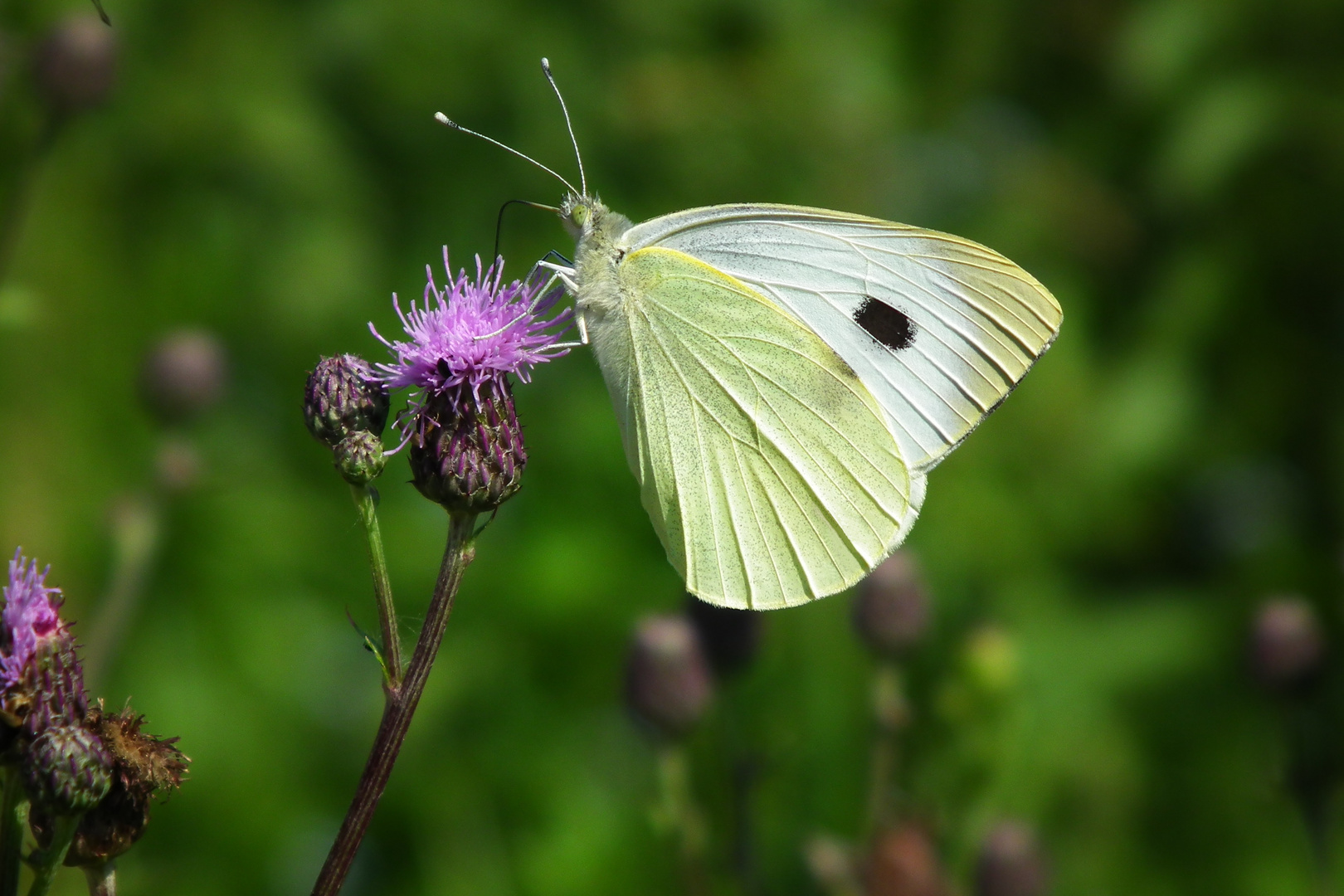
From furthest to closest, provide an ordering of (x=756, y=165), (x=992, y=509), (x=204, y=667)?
1. (x=756, y=165)
2. (x=992, y=509)
3. (x=204, y=667)

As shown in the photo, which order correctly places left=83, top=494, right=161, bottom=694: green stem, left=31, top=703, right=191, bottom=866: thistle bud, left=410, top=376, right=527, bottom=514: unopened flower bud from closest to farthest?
left=31, top=703, right=191, bottom=866: thistle bud < left=410, top=376, right=527, bottom=514: unopened flower bud < left=83, top=494, right=161, bottom=694: green stem

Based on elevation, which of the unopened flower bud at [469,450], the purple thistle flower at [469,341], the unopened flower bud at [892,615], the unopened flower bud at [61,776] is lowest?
the unopened flower bud at [61,776]

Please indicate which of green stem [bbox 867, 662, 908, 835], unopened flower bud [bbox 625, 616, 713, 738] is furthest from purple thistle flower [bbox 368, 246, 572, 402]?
green stem [bbox 867, 662, 908, 835]

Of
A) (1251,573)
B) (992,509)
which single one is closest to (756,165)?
(992,509)

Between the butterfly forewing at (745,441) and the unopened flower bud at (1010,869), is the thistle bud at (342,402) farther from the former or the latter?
the unopened flower bud at (1010,869)

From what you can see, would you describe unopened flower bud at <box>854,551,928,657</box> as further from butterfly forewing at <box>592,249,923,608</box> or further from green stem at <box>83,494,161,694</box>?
green stem at <box>83,494,161,694</box>

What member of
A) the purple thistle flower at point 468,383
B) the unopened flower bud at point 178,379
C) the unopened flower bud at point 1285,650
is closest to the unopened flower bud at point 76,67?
the unopened flower bud at point 178,379

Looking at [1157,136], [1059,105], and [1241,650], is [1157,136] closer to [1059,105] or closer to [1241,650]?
[1059,105]
